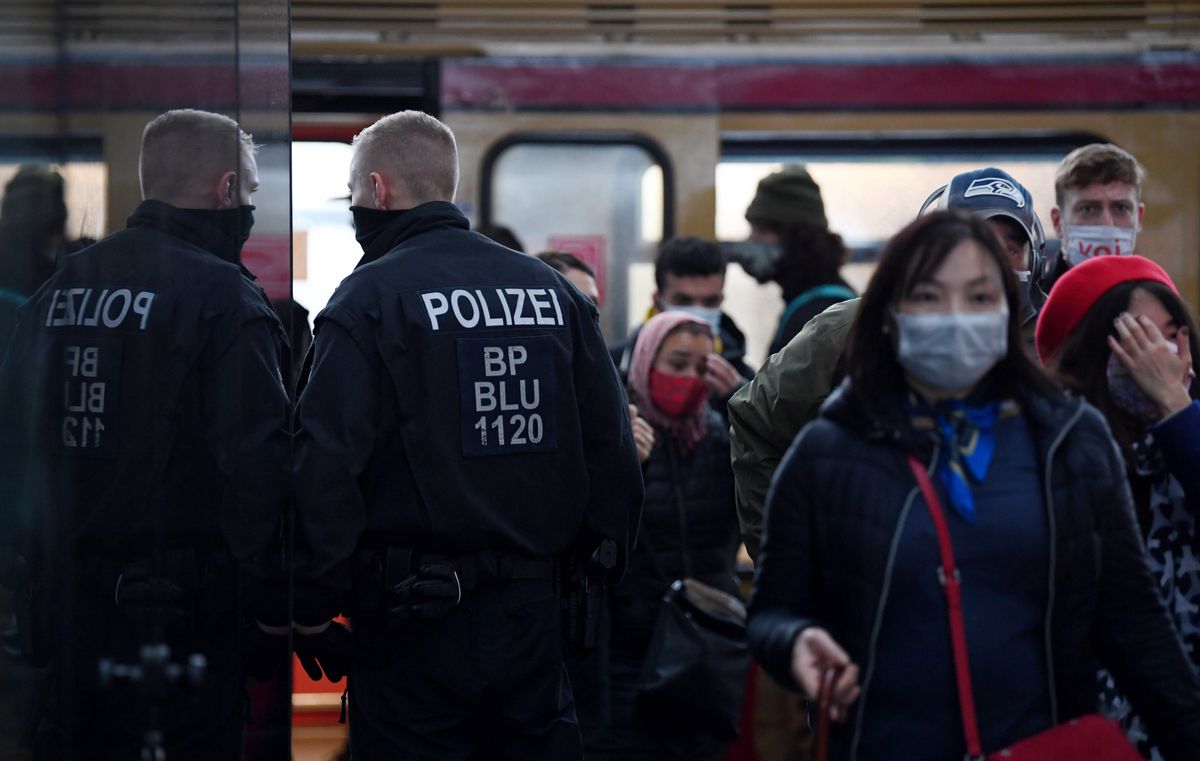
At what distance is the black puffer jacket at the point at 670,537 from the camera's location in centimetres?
456

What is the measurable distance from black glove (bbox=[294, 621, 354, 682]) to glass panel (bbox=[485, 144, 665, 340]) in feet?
9.71

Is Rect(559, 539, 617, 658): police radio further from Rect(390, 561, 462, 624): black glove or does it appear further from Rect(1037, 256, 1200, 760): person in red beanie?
Rect(1037, 256, 1200, 760): person in red beanie

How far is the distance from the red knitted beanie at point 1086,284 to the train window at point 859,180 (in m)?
2.92

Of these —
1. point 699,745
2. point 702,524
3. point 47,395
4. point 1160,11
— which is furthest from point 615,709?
point 1160,11

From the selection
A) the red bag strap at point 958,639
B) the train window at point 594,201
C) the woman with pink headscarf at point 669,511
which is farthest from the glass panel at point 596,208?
the red bag strap at point 958,639

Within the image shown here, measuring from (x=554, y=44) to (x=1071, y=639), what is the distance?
14.3 ft

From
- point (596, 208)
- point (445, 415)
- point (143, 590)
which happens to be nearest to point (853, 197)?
point (596, 208)

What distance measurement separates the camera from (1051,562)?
2.29 metres

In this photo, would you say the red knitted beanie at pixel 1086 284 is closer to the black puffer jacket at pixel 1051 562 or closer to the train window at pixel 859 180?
the black puffer jacket at pixel 1051 562

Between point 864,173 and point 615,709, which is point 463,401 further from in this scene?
point 864,173

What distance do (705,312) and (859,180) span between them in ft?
4.06

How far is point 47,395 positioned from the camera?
2039mm

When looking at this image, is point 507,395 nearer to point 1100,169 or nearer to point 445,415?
point 445,415

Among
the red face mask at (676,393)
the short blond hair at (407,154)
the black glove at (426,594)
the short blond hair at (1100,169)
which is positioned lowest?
the black glove at (426,594)
